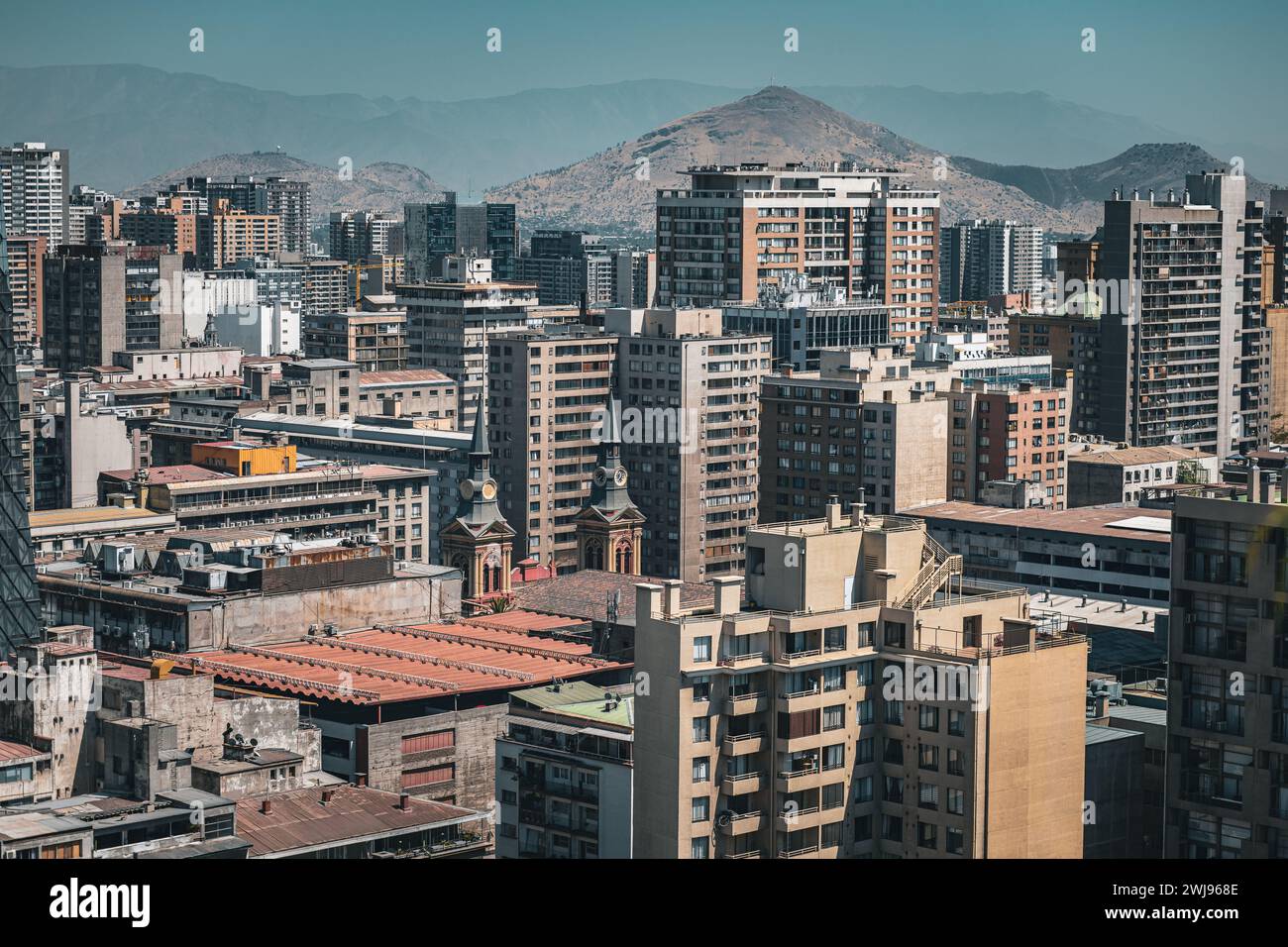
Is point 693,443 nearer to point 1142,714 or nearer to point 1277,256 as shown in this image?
point 1142,714

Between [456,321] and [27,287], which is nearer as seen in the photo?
[456,321]

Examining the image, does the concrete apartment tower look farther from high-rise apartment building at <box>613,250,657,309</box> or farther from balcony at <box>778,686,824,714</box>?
high-rise apartment building at <box>613,250,657,309</box>

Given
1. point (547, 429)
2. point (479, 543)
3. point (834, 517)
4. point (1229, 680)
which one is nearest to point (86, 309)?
point (547, 429)

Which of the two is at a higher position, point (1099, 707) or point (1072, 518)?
point (1072, 518)

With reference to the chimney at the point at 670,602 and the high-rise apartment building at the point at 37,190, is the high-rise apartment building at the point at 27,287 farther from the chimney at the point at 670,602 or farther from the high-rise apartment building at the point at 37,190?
the chimney at the point at 670,602

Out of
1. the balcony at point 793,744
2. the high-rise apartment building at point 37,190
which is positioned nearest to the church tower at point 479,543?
the balcony at point 793,744
